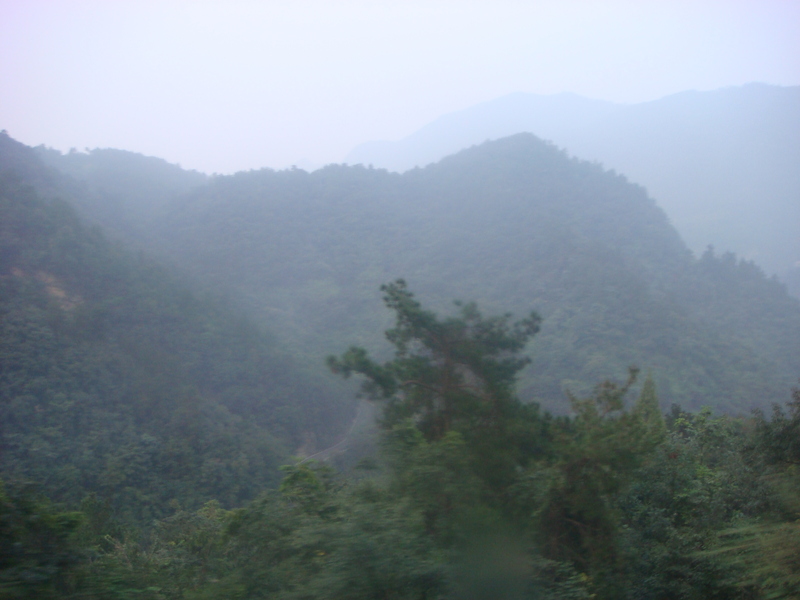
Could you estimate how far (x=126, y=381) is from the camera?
21.1m

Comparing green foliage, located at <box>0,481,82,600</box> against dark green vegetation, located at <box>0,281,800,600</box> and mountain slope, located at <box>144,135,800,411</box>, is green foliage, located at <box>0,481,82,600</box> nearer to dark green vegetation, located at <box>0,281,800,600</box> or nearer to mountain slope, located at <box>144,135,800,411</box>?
dark green vegetation, located at <box>0,281,800,600</box>

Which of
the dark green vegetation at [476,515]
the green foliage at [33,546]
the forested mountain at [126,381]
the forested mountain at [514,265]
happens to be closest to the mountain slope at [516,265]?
the forested mountain at [514,265]

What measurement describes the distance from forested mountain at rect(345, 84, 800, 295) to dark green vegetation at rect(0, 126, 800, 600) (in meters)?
7.93

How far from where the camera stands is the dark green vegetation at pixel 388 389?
3.90 meters

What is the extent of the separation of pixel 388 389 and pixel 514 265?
34.6 metres

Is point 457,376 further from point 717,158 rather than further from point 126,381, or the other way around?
point 717,158

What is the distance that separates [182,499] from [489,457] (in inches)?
540

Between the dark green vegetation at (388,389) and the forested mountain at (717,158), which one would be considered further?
the forested mountain at (717,158)

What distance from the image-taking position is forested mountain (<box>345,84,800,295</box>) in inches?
1938

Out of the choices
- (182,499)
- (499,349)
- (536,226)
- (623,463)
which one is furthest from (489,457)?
(536,226)

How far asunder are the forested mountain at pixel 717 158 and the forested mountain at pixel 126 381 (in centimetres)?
4012

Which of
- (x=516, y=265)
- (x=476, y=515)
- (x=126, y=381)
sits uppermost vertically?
(x=516, y=265)

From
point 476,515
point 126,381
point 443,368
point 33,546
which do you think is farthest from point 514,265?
point 33,546

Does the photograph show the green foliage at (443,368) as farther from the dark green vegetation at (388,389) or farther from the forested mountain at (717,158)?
the forested mountain at (717,158)
